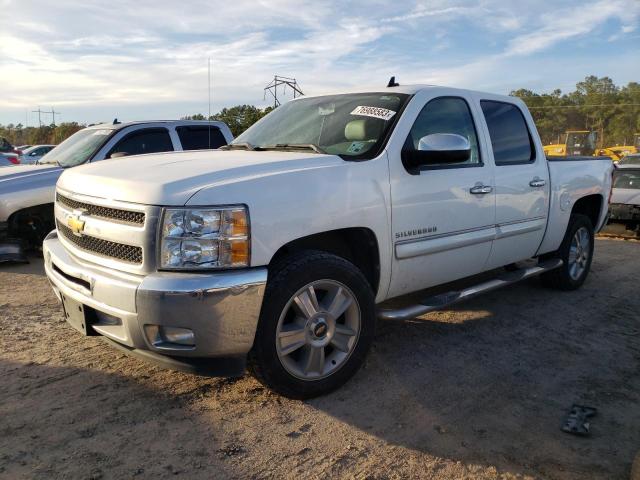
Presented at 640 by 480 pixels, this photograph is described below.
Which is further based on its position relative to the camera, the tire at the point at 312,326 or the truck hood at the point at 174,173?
the tire at the point at 312,326

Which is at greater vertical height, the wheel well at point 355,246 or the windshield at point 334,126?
the windshield at point 334,126

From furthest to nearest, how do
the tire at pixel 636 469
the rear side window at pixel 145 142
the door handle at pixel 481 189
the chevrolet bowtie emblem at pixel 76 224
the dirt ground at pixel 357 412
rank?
the rear side window at pixel 145 142 < the door handle at pixel 481 189 < the chevrolet bowtie emblem at pixel 76 224 < the dirt ground at pixel 357 412 < the tire at pixel 636 469

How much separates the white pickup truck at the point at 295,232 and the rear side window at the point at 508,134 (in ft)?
0.09

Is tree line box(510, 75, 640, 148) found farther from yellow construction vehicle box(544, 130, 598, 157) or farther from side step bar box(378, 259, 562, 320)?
side step bar box(378, 259, 562, 320)

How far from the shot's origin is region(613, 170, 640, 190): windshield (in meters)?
9.87

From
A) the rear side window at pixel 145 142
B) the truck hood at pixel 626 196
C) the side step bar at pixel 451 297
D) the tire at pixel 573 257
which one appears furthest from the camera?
the truck hood at pixel 626 196

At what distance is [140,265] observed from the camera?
9.20ft

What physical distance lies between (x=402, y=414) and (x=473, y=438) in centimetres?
41

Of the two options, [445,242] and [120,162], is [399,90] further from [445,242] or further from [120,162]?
[120,162]

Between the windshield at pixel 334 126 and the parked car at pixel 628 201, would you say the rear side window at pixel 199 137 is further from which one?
the parked car at pixel 628 201

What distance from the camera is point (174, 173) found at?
302 cm

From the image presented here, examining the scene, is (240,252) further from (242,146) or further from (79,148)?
(79,148)

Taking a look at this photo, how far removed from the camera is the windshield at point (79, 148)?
7.23 m

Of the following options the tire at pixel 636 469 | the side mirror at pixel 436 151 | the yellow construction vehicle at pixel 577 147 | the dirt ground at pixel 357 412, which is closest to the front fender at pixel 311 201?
the side mirror at pixel 436 151
